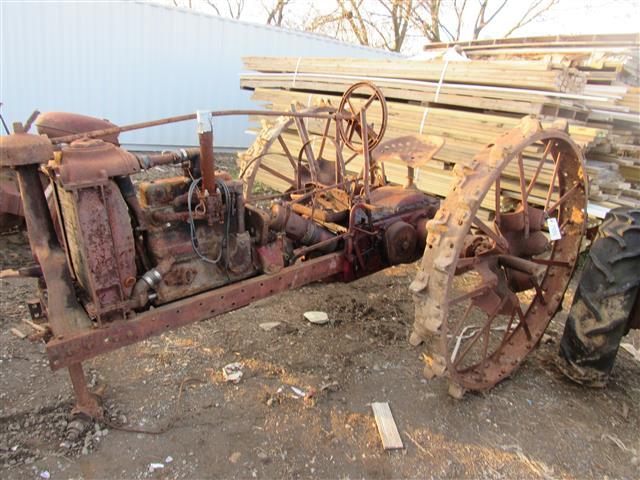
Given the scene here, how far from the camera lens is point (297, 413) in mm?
2652

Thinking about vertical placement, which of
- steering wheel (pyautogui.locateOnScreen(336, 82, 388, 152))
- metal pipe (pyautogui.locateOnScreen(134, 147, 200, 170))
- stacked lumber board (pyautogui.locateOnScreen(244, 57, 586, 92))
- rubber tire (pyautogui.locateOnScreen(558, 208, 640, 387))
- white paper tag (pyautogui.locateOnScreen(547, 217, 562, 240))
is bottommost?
rubber tire (pyautogui.locateOnScreen(558, 208, 640, 387))

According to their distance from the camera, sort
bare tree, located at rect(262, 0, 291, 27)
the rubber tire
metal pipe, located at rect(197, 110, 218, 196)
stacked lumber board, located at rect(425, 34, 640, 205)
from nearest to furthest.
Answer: metal pipe, located at rect(197, 110, 218, 196), the rubber tire, stacked lumber board, located at rect(425, 34, 640, 205), bare tree, located at rect(262, 0, 291, 27)

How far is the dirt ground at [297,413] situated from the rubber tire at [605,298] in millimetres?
277

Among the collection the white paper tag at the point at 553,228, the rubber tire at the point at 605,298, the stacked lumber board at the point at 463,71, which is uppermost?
the stacked lumber board at the point at 463,71

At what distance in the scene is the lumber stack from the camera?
4090 millimetres

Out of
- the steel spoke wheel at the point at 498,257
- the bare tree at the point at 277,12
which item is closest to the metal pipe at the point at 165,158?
the steel spoke wheel at the point at 498,257

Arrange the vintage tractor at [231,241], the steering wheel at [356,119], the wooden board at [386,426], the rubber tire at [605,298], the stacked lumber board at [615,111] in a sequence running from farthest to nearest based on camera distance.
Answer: the stacked lumber board at [615,111]
the steering wheel at [356,119]
the rubber tire at [605,298]
the wooden board at [386,426]
the vintage tractor at [231,241]

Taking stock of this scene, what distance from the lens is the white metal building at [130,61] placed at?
25.6 ft

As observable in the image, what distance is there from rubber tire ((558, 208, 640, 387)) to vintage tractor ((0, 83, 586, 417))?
0.88 ft

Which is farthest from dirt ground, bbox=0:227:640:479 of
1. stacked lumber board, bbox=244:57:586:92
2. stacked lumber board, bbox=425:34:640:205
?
stacked lumber board, bbox=244:57:586:92

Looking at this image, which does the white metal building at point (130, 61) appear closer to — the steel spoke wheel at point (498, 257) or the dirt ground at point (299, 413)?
the dirt ground at point (299, 413)

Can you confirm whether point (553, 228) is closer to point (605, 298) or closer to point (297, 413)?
point (605, 298)

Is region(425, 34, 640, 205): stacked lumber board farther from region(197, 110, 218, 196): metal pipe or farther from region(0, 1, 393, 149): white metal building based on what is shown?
region(0, 1, 393, 149): white metal building

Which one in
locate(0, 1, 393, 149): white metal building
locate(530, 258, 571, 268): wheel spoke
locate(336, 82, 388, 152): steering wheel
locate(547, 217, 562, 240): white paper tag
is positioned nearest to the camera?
locate(547, 217, 562, 240): white paper tag
